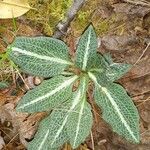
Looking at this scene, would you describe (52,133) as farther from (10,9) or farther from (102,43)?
(10,9)

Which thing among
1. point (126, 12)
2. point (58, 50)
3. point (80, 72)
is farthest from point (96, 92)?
point (126, 12)

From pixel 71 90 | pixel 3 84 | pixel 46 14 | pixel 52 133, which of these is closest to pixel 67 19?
pixel 46 14

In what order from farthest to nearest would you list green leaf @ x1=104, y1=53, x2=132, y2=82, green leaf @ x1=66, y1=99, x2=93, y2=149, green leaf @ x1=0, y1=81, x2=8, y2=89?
green leaf @ x1=0, y1=81, x2=8, y2=89 → green leaf @ x1=66, y1=99, x2=93, y2=149 → green leaf @ x1=104, y1=53, x2=132, y2=82

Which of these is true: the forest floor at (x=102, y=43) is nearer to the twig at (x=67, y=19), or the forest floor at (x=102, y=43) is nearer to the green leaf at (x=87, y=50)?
the twig at (x=67, y=19)

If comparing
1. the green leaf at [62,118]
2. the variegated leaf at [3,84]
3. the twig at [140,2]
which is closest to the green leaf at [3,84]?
the variegated leaf at [3,84]

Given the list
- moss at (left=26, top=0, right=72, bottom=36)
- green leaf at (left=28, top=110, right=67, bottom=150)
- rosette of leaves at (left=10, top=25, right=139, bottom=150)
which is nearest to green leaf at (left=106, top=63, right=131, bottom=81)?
rosette of leaves at (left=10, top=25, right=139, bottom=150)

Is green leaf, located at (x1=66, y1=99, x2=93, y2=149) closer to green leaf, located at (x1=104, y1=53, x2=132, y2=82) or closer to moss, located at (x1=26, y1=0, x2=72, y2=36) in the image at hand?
green leaf, located at (x1=104, y1=53, x2=132, y2=82)

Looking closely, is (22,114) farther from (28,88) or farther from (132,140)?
(132,140)
